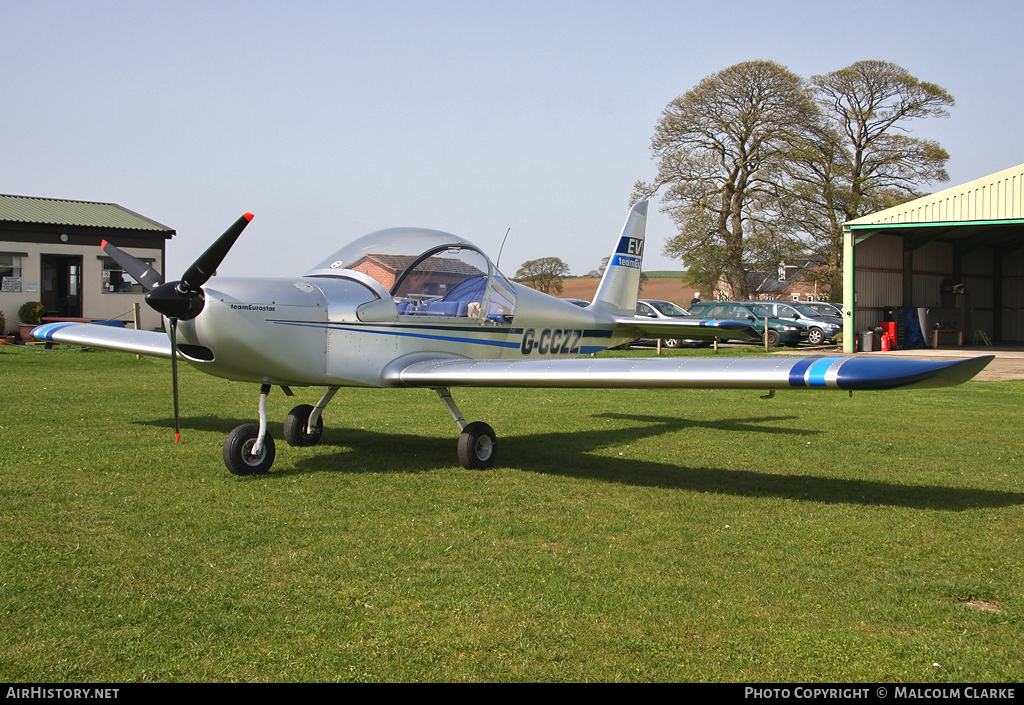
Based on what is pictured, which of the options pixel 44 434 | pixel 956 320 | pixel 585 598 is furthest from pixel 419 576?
pixel 956 320

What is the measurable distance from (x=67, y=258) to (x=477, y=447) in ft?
101

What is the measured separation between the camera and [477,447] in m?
7.63

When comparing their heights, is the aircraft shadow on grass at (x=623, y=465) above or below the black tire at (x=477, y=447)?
below

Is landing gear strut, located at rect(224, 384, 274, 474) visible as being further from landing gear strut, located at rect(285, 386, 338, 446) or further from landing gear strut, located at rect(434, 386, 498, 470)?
landing gear strut, located at rect(434, 386, 498, 470)

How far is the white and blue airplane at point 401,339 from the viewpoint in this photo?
6.14m

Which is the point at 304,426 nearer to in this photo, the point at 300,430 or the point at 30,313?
the point at 300,430

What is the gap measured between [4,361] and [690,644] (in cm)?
1962

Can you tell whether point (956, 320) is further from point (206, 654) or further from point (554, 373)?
point (206, 654)

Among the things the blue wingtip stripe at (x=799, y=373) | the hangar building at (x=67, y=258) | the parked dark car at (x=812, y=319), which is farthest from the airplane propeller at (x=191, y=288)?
the parked dark car at (x=812, y=319)

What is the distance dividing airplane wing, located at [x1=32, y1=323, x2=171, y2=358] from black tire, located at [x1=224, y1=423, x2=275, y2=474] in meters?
2.35

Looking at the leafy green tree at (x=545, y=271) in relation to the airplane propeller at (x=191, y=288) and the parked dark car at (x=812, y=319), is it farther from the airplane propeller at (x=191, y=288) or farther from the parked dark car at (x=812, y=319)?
the airplane propeller at (x=191, y=288)

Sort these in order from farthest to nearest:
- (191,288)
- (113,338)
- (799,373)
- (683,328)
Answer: (113,338) < (683,328) < (191,288) < (799,373)

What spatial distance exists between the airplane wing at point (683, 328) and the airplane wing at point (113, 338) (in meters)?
5.71

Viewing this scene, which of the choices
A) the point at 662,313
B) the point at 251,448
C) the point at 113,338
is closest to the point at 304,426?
the point at 251,448
